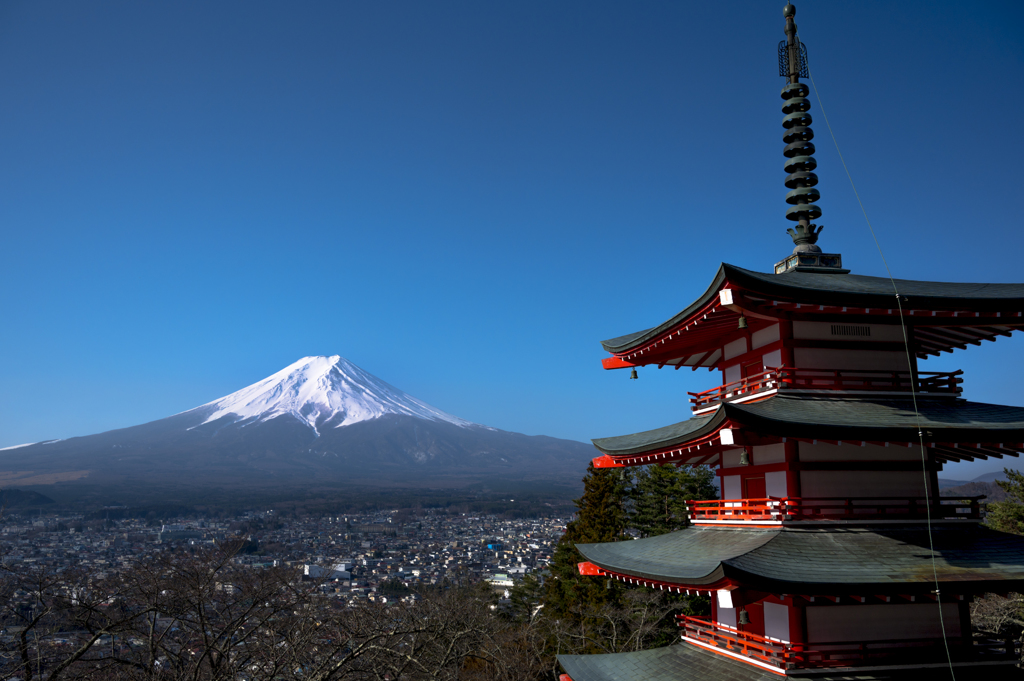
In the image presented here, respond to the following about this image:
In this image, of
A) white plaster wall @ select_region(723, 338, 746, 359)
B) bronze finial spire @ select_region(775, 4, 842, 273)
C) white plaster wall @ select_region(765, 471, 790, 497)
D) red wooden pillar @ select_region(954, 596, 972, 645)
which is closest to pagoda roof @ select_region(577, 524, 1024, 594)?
white plaster wall @ select_region(765, 471, 790, 497)

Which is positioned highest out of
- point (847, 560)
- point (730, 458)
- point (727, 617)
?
point (730, 458)

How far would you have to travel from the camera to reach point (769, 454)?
1008cm

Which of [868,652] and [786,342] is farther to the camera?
[786,342]

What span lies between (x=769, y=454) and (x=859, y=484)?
1254 mm

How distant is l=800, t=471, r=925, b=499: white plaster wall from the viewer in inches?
375

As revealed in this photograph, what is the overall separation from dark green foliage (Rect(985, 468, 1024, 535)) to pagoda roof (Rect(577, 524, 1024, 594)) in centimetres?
2077

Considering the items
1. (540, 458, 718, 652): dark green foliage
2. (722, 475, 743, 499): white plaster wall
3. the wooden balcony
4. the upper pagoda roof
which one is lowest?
(540, 458, 718, 652): dark green foliage

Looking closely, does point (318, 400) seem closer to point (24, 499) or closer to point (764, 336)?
point (24, 499)

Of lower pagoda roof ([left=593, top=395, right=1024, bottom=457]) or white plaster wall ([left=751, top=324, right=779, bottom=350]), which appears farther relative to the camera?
white plaster wall ([left=751, top=324, right=779, bottom=350])

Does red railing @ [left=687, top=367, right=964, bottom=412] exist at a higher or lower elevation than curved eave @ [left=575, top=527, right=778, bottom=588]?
higher

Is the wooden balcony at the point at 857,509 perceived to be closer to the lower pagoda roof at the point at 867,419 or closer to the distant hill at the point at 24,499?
the lower pagoda roof at the point at 867,419

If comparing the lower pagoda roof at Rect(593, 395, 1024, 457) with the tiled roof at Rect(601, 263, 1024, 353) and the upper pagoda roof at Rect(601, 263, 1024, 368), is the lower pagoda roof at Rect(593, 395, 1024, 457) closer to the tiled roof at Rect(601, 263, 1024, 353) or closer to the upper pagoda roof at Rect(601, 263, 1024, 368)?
the upper pagoda roof at Rect(601, 263, 1024, 368)

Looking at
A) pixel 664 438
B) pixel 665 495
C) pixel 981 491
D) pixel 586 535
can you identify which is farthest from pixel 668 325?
pixel 981 491

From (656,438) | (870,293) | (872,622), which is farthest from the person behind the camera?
(656,438)
